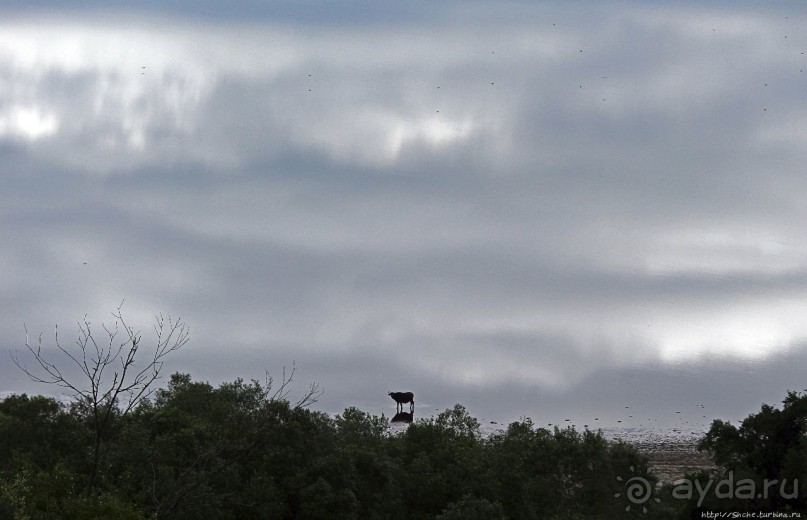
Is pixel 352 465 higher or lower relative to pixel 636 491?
higher

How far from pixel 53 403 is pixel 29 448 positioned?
50.3 inches

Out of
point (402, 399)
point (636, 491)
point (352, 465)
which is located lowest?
point (636, 491)

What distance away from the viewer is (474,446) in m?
24.6

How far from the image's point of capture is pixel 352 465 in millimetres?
21344

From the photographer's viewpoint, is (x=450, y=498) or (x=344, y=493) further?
(x=450, y=498)

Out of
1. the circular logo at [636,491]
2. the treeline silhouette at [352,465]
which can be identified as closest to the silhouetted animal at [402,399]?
the treeline silhouette at [352,465]

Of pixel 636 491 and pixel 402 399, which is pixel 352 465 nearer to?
pixel 636 491

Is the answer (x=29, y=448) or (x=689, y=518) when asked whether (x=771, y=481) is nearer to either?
(x=689, y=518)

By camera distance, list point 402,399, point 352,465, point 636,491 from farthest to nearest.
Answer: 1. point 402,399
2. point 352,465
3. point 636,491

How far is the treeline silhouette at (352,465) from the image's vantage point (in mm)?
19875

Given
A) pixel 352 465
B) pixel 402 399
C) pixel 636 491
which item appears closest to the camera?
pixel 636 491

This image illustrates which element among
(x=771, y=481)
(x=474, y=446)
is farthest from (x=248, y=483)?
(x=771, y=481)

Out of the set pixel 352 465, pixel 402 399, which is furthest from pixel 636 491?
pixel 402 399

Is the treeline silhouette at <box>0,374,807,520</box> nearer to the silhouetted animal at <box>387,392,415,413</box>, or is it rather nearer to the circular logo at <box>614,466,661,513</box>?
the circular logo at <box>614,466,661,513</box>
